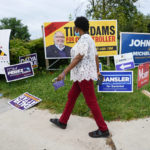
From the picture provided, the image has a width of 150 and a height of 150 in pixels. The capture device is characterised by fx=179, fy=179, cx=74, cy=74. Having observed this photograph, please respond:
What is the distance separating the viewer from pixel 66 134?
290 centimetres

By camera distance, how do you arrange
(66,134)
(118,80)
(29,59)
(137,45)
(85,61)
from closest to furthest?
(85,61), (66,134), (118,80), (29,59), (137,45)

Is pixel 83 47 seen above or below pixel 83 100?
above

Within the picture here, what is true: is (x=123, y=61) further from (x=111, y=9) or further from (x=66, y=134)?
(x=111, y=9)

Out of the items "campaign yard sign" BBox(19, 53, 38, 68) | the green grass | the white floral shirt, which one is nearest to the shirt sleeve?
the white floral shirt

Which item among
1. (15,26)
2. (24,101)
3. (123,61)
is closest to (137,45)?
(123,61)

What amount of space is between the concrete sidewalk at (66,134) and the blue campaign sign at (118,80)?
0.93m

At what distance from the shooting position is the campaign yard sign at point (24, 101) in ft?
13.3

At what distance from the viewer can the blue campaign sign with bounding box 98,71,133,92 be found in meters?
3.94

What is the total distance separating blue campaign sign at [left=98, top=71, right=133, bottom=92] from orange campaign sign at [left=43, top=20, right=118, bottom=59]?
3.13m

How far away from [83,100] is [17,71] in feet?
8.15

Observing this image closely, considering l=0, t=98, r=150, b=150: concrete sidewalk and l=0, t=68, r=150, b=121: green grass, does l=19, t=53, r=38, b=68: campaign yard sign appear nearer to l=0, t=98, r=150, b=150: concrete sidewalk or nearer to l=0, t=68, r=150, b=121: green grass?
l=0, t=68, r=150, b=121: green grass

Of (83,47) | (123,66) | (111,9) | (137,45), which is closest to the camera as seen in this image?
(83,47)

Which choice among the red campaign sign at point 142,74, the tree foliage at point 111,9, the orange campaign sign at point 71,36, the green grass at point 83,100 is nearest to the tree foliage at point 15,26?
the tree foliage at point 111,9

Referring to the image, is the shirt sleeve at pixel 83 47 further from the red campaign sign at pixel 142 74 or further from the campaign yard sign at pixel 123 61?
the campaign yard sign at pixel 123 61
